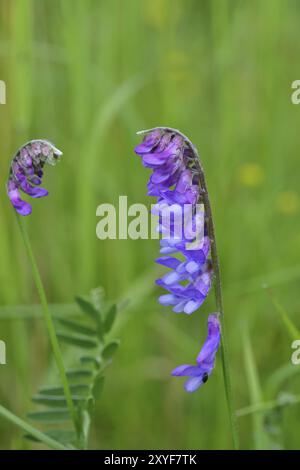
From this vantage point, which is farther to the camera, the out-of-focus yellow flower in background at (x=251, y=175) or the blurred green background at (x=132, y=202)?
the out-of-focus yellow flower in background at (x=251, y=175)

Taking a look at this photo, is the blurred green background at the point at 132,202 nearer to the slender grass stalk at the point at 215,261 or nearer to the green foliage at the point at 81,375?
the green foliage at the point at 81,375

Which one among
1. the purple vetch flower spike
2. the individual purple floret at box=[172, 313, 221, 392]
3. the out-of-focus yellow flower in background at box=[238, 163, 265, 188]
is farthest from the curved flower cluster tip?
the out-of-focus yellow flower in background at box=[238, 163, 265, 188]

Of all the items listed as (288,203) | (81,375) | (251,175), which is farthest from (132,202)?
(81,375)

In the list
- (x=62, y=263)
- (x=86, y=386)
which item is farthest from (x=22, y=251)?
(x=86, y=386)

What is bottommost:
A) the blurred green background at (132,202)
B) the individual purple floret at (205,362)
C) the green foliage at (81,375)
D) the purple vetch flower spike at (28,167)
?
the individual purple floret at (205,362)

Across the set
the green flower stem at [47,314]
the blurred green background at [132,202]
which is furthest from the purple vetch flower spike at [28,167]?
the blurred green background at [132,202]

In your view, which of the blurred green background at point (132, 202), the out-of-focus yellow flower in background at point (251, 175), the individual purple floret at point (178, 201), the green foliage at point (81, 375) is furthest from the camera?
the out-of-focus yellow flower in background at point (251, 175)

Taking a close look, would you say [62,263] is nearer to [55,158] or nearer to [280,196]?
[280,196]

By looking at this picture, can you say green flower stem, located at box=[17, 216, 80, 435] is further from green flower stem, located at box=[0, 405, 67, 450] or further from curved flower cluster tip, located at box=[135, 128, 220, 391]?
curved flower cluster tip, located at box=[135, 128, 220, 391]
